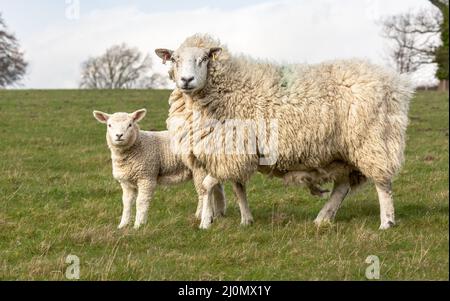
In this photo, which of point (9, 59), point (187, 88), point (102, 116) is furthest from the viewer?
point (9, 59)

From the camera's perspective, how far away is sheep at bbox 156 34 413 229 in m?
7.71

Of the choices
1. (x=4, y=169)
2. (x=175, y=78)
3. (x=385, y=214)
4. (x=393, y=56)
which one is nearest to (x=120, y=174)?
(x=175, y=78)

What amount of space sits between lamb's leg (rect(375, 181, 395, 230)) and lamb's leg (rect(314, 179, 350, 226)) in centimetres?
55

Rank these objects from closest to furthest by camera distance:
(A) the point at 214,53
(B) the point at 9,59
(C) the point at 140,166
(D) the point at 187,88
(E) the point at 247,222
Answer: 1. (D) the point at 187,88
2. (A) the point at 214,53
3. (E) the point at 247,222
4. (C) the point at 140,166
5. (B) the point at 9,59

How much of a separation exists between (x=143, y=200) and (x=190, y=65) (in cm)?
185

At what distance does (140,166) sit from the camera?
8398 mm

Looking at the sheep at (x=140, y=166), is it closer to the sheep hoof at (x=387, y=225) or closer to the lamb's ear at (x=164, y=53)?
the lamb's ear at (x=164, y=53)

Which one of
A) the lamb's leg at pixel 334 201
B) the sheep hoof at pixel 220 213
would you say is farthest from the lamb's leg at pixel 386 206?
the sheep hoof at pixel 220 213

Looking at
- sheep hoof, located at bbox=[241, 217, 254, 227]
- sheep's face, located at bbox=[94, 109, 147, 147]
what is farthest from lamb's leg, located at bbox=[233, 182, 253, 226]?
sheep's face, located at bbox=[94, 109, 147, 147]

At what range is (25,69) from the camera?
4619 centimetres


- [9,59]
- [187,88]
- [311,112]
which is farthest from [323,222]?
[9,59]

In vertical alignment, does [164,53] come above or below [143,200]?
above

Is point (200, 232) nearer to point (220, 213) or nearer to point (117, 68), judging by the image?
point (220, 213)

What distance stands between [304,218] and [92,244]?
9.71ft
